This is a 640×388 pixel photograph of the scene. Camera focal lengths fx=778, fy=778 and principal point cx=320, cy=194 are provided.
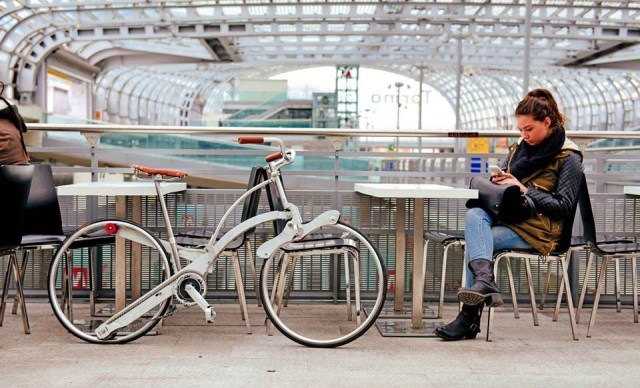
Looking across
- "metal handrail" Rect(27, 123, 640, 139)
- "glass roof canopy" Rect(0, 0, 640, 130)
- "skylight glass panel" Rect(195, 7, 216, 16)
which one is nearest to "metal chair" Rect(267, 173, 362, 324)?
"metal handrail" Rect(27, 123, 640, 139)

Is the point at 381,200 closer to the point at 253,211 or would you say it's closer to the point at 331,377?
the point at 253,211

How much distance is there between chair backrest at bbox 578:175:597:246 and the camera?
162 inches

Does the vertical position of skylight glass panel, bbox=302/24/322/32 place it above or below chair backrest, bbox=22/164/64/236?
above

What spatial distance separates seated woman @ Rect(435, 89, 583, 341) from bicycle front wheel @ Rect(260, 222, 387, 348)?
1.61ft

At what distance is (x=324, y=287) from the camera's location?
5195mm

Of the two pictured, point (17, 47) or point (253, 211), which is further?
point (17, 47)

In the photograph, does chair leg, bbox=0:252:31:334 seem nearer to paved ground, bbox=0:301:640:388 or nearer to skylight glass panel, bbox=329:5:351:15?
paved ground, bbox=0:301:640:388

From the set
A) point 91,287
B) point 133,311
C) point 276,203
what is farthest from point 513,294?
point 91,287

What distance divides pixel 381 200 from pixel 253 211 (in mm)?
1142

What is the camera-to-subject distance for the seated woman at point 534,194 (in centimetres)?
392

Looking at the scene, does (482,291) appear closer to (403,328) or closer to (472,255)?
(472,255)

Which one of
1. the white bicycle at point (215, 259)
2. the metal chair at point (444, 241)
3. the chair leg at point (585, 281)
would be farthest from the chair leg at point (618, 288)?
the white bicycle at point (215, 259)

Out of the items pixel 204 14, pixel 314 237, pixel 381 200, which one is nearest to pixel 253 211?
pixel 314 237

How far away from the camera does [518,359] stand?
12.3 feet
